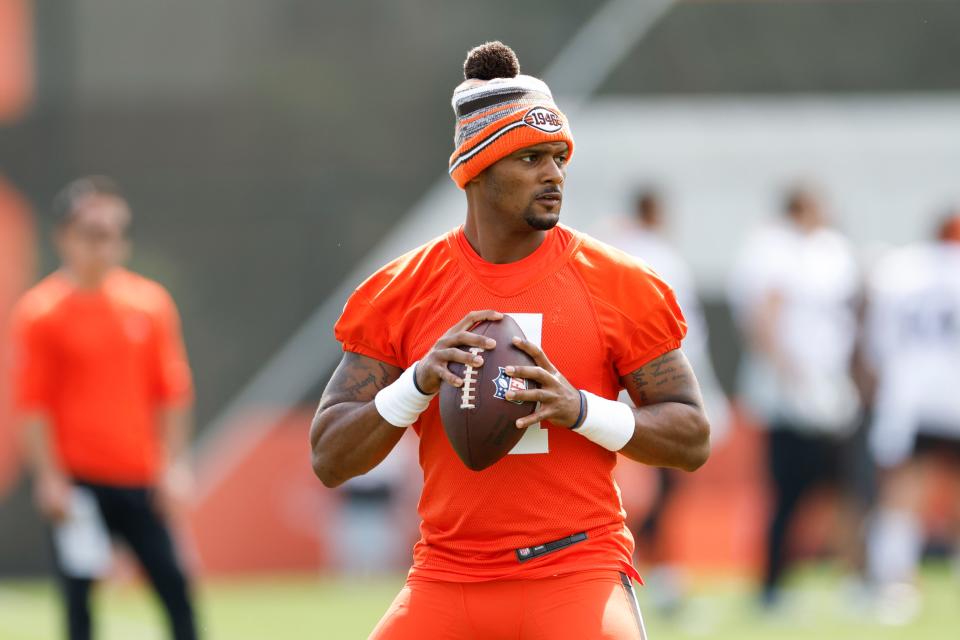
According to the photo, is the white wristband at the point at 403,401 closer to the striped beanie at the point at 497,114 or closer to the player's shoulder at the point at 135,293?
the striped beanie at the point at 497,114

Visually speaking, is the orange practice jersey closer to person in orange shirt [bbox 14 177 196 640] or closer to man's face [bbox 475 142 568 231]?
person in orange shirt [bbox 14 177 196 640]

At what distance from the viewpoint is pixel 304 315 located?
12578mm

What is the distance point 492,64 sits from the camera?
426 centimetres

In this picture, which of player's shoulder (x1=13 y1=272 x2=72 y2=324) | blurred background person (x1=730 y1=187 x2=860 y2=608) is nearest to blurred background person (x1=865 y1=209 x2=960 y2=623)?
blurred background person (x1=730 y1=187 x2=860 y2=608)

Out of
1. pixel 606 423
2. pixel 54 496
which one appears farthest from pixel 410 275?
pixel 54 496

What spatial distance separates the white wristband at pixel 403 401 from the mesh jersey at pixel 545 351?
11cm

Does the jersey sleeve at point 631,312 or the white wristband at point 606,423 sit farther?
the jersey sleeve at point 631,312

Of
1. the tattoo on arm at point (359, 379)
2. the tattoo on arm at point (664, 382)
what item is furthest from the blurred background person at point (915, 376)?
the tattoo on arm at point (359, 379)

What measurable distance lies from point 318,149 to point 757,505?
14.1 ft

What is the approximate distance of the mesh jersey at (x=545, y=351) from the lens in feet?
13.1

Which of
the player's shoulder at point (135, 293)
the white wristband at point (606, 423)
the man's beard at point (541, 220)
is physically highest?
the player's shoulder at point (135, 293)

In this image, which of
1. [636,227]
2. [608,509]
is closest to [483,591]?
[608,509]

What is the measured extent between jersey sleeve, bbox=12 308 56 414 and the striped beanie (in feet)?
10.7

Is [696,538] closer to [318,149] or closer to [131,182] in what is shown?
[318,149]
